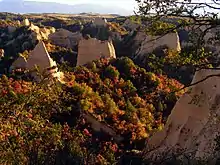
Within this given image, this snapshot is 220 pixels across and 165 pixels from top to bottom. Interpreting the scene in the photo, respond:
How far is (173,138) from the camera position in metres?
23.0

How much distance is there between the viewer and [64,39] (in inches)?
2635

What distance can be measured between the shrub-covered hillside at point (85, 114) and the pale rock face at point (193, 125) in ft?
5.64

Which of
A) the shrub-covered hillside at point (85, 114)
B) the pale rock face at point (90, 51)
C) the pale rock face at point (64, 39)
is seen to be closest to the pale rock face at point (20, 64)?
the pale rock face at point (90, 51)

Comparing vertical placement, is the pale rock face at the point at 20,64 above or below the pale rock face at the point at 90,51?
below

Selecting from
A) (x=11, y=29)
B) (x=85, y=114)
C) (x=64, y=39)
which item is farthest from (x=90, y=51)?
(x=11, y=29)

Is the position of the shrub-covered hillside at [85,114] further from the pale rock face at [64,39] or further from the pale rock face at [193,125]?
the pale rock face at [64,39]

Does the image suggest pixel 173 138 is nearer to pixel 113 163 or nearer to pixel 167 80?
pixel 113 163

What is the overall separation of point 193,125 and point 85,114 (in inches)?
313

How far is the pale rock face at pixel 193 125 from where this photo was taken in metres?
19.2

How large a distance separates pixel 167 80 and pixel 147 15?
26.1 metres

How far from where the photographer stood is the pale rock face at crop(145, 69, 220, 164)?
19250mm

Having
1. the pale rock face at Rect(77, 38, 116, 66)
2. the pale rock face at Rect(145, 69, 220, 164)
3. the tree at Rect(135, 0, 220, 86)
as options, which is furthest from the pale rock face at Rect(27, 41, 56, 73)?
the tree at Rect(135, 0, 220, 86)

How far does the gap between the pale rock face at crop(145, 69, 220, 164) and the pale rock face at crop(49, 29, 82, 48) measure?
42519 mm

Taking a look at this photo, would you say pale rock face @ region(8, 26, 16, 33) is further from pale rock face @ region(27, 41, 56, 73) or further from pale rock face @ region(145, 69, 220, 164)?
pale rock face @ region(145, 69, 220, 164)
